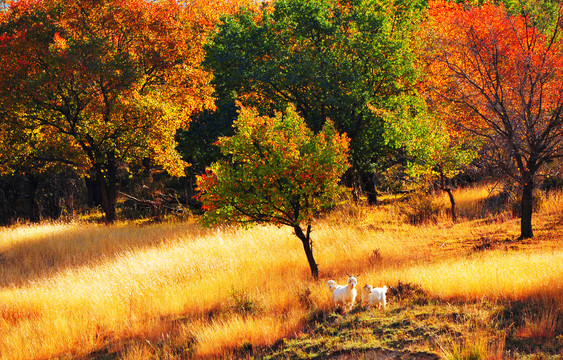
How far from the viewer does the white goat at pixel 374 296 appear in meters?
8.11

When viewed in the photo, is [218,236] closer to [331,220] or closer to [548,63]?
[331,220]

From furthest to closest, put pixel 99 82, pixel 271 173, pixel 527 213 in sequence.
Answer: pixel 99 82, pixel 527 213, pixel 271 173

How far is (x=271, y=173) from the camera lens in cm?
985

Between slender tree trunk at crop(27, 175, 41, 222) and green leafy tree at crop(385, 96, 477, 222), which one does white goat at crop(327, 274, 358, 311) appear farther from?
slender tree trunk at crop(27, 175, 41, 222)

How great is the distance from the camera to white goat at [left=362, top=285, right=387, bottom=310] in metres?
8.11

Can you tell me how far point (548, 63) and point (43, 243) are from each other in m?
17.9

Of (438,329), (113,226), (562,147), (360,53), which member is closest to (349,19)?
(360,53)

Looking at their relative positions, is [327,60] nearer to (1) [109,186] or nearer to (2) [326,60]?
(2) [326,60]

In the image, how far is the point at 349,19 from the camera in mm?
19016

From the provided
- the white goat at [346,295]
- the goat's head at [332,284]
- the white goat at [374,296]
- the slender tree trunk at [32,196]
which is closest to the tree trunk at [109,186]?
the slender tree trunk at [32,196]

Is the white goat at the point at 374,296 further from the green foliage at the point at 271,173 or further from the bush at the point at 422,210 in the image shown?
the bush at the point at 422,210

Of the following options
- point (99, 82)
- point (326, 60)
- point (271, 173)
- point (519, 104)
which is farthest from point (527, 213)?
point (99, 82)

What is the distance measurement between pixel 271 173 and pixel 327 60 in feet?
33.5

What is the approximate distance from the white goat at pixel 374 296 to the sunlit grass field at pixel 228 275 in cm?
89
